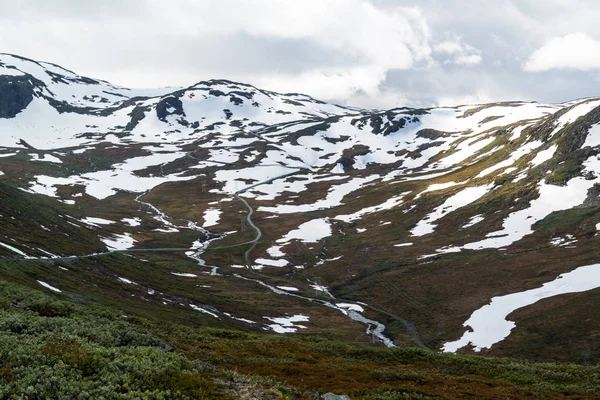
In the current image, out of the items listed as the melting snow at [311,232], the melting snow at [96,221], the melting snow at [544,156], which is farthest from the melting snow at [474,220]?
the melting snow at [96,221]

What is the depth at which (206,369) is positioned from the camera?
19656 mm

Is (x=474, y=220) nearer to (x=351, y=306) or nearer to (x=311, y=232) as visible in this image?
(x=311, y=232)

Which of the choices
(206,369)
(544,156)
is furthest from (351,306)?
(544,156)

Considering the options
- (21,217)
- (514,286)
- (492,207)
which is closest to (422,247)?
(492,207)

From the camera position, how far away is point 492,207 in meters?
156

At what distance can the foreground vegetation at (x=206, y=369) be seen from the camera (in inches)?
542

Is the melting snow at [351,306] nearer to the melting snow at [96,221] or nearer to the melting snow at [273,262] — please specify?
the melting snow at [273,262]

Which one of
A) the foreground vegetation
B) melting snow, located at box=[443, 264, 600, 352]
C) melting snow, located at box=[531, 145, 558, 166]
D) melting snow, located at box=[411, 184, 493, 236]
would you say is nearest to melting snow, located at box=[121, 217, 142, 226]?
melting snow, located at box=[411, 184, 493, 236]

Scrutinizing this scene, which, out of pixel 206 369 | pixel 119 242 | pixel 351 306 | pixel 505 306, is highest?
pixel 206 369

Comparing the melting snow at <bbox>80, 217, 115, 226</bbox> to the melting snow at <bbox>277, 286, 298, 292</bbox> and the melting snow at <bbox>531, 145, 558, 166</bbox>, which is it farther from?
the melting snow at <bbox>531, 145, 558, 166</bbox>

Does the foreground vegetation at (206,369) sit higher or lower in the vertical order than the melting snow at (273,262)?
higher

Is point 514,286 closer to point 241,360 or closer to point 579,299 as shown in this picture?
point 579,299

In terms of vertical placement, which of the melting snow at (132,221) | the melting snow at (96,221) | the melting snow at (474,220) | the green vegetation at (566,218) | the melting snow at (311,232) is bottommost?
the melting snow at (96,221)

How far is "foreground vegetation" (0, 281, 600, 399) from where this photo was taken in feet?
45.1
